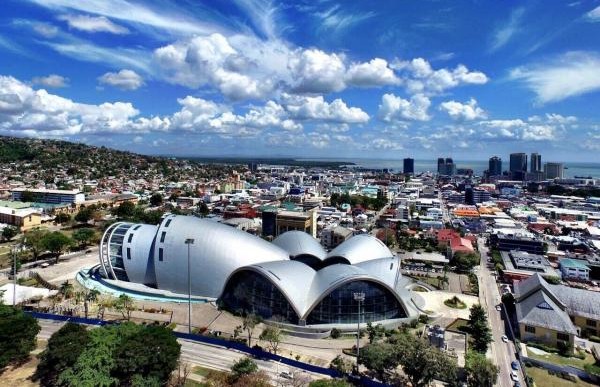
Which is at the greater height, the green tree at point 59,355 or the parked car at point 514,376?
the green tree at point 59,355

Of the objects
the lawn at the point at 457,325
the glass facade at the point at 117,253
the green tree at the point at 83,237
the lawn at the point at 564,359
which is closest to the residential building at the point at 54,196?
the green tree at the point at 83,237

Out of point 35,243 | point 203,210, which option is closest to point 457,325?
point 35,243

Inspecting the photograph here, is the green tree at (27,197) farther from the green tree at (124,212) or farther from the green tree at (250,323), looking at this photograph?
the green tree at (250,323)

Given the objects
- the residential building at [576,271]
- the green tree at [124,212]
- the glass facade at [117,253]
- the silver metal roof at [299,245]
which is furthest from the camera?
the green tree at [124,212]

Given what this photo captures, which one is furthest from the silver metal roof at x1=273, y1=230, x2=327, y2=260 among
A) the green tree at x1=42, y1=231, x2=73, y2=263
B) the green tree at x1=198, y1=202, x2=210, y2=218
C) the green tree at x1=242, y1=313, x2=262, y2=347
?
the green tree at x1=198, y1=202, x2=210, y2=218

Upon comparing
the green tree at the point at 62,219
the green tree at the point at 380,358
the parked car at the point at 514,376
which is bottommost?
the parked car at the point at 514,376

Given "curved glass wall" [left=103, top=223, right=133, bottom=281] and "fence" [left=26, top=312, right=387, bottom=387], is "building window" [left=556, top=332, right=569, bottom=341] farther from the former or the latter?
"curved glass wall" [left=103, top=223, right=133, bottom=281]
